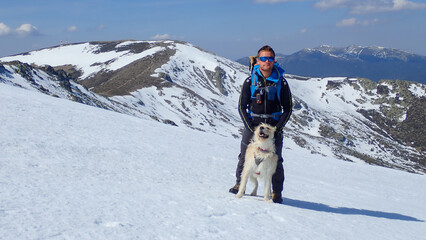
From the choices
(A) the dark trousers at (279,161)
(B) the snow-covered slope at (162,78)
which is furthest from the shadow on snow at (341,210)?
(B) the snow-covered slope at (162,78)

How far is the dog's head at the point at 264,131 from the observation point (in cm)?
737

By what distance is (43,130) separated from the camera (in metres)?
11.6

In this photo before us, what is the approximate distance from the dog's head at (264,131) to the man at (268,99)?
0.32m

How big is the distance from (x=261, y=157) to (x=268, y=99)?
51.3 inches

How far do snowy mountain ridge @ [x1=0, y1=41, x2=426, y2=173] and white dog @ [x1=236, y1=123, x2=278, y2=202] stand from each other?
143 ft

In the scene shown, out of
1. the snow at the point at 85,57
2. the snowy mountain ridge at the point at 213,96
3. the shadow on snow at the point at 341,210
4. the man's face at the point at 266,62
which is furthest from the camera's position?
the snow at the point at 85,57

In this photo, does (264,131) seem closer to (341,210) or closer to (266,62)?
(266,62)

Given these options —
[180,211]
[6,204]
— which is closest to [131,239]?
[180,211]

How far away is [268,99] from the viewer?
7.78m

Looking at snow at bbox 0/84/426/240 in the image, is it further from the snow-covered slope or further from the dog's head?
the snow-covered slope

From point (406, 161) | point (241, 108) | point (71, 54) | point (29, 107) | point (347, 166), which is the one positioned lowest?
point (406, 161)

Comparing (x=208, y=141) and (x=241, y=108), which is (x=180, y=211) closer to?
(x=241, y=108)

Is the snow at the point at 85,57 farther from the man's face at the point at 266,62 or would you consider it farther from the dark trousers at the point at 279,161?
the man's face at the point at 266,62

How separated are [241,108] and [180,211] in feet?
9.36
